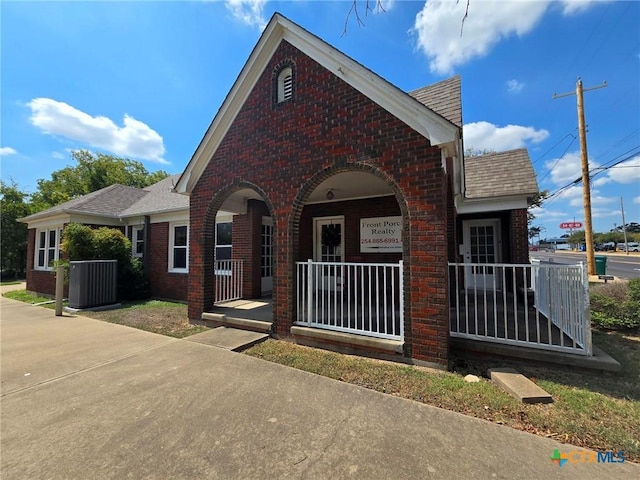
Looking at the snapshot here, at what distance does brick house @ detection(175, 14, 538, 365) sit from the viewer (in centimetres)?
438

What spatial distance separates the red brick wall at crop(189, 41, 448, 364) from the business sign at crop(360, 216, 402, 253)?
3.14 m

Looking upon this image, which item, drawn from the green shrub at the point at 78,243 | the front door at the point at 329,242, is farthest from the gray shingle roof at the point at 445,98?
the green shrub at the point at 78,243

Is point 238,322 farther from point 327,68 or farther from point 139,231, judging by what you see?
point 139,231

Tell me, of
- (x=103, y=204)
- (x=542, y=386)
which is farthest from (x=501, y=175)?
(x=103, y=204)

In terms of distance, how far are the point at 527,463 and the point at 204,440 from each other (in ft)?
9.24

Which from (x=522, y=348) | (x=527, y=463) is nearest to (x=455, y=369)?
(x=522, y=348)

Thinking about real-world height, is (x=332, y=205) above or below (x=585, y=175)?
below

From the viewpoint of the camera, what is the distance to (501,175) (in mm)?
9578

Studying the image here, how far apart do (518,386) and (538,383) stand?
493mm

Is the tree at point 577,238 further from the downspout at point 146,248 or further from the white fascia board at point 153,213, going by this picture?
the downspout at point 146,248

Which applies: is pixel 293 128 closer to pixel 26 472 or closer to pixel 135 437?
pixel 135 437

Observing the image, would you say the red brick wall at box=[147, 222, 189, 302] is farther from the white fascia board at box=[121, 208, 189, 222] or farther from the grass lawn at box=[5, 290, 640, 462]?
the grass lawn at box=[5, 290, 640, 462]

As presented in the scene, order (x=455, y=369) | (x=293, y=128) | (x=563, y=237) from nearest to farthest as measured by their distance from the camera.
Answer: (x=455, y=369) → (x=293, y=128) → (x=563, y=237)

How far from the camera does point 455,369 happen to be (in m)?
4.28
